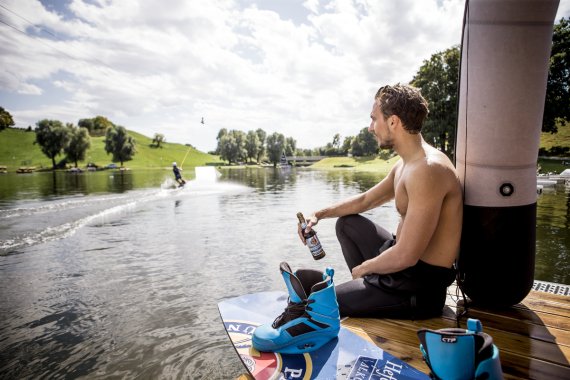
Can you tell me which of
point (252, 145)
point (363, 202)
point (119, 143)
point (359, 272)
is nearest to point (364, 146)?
point (252, 145)

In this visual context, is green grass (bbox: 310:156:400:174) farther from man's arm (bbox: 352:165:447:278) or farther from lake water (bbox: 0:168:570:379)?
man's arm (bbox: 352:165:447:278)

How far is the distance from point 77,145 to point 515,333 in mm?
126576

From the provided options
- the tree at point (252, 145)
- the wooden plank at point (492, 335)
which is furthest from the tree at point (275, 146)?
the wooden plank at point (492, 335)

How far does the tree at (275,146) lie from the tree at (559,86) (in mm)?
128389

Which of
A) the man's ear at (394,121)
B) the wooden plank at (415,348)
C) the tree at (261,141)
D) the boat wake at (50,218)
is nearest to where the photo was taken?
the wooden plank at (415,348)

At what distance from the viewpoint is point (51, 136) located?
106 metres

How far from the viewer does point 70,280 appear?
8109 mm

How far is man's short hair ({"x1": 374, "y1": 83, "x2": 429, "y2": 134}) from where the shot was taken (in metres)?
3.32

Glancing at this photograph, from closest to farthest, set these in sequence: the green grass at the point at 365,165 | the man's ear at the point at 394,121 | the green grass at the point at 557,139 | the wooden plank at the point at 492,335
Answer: the wooden plank at the point at 492,335
the man's ear at the point at 394,121
the green grass at the point at 557,139
the green grass at the point at 365,165

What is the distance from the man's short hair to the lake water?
4.12m

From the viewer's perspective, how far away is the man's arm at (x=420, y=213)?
3.02 m

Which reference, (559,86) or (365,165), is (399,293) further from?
(365,165)

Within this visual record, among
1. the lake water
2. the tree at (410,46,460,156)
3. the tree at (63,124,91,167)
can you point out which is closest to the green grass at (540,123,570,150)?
the tree at (410,46,460,156)

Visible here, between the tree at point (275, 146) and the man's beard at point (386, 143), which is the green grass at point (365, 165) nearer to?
the tree at point (275, 146)
